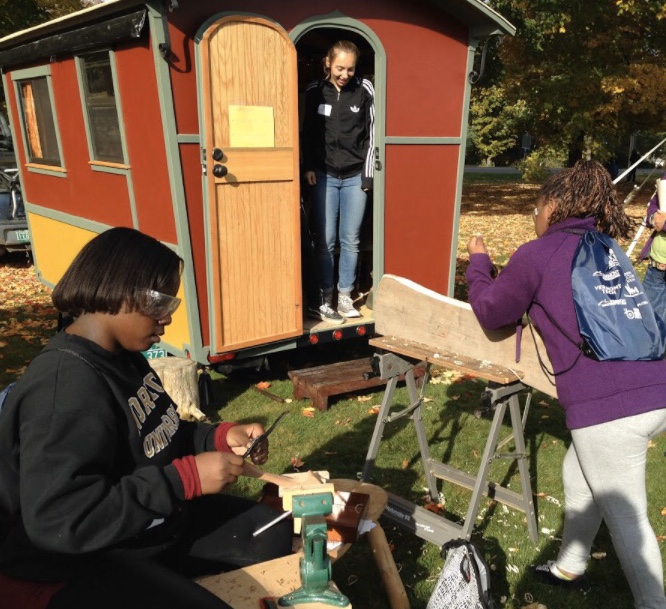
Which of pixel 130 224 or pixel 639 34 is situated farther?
pixel 639 34

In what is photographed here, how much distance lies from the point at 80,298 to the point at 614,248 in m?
2.20

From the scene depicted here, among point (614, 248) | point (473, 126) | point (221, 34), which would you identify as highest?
point (221, 34)

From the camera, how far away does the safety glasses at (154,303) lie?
2141 mm

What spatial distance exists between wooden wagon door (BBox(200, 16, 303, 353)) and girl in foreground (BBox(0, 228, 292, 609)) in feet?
9.16

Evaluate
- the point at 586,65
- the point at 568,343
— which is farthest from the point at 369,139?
the point at 586,65

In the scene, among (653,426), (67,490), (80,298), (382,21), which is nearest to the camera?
(67,490)

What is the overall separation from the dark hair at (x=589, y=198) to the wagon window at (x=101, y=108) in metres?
3.89

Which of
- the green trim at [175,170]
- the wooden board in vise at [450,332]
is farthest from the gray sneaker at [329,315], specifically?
the wooden board in vise at [450,332]

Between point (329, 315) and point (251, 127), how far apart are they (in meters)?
1.96

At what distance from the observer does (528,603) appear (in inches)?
131

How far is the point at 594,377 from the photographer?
2.78 m

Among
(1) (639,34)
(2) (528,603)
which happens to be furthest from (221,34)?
(1) (639,34)

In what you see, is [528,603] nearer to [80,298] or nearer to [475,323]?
[475,323]

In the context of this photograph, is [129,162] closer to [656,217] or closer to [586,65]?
[656,217]
